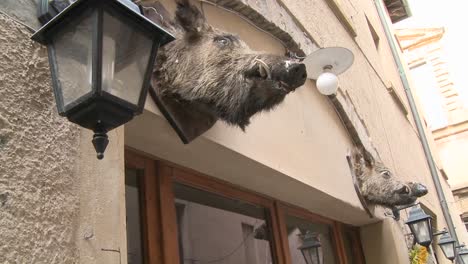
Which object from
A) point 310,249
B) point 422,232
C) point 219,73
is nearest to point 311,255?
point 310,249

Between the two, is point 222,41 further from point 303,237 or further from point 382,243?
point 382,243

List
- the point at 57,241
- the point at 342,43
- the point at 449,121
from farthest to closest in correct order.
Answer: the point at 449,121, the point at 342,43, the point at 57,241

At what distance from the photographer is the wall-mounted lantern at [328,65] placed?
380 centimetres

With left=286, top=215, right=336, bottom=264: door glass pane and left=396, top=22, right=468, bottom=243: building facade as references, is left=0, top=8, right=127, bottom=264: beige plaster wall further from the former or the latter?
left=396, top=22, right=468, bottom=243: building facade

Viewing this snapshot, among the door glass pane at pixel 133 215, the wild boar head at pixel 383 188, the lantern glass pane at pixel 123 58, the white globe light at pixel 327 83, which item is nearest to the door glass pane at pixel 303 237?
the wild boar head at pixel 383 188

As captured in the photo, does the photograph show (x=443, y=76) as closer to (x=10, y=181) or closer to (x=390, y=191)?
(x=390, y=191)

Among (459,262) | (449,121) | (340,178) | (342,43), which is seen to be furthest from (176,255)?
(449,121)

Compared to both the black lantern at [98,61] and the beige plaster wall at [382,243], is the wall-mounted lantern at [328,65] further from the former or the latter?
the black lantern at [98,61]

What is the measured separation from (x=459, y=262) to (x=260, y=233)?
6120 mm

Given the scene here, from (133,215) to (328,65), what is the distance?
7.13 ft

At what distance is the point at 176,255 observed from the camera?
2.59 metres

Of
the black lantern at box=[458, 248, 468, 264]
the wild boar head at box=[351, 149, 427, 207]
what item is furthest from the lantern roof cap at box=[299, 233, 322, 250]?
the black lantern at box=[458, 248, 468, 264]

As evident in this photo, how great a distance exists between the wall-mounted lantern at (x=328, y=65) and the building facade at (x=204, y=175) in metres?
0.21

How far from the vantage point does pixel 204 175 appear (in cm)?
307
